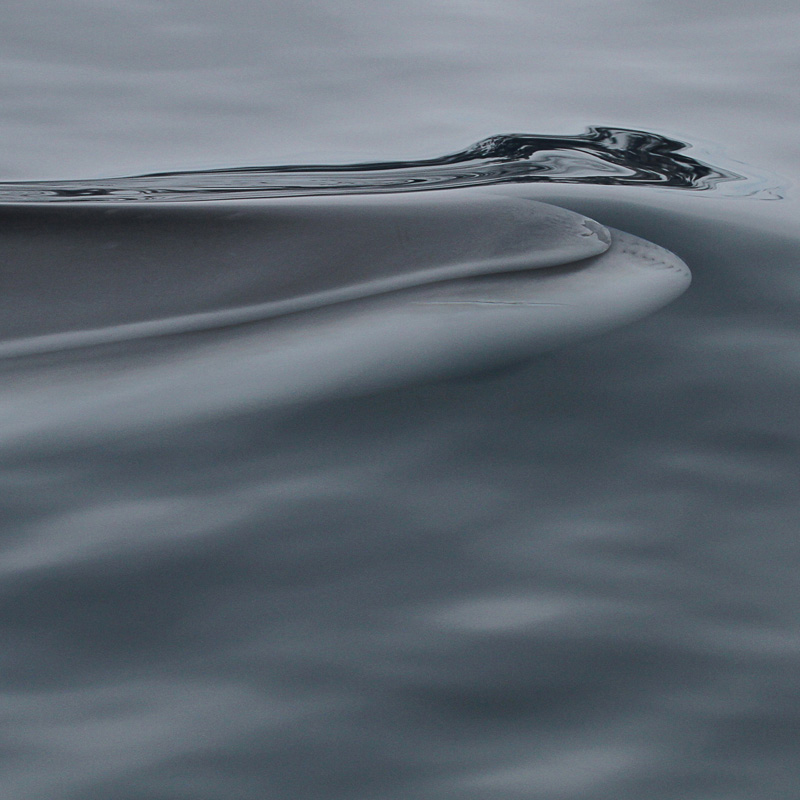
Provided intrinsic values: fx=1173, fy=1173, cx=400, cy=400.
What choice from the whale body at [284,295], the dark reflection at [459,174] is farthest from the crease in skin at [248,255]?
the dark reflection at [459,174]

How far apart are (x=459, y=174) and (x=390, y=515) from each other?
1.23m

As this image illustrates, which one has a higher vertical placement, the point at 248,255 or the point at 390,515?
the point at 248,255

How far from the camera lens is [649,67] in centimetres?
289

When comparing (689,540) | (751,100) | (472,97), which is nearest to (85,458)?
(689,540)

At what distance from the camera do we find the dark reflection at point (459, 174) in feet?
6.50

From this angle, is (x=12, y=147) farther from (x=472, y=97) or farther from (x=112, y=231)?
(x=472, y=97)

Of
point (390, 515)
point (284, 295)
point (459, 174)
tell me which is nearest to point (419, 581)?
point (390, 515)

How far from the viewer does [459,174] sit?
84.4 inches

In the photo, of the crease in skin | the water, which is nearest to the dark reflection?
the water

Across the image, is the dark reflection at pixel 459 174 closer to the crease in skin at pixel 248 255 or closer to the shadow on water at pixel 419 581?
the crease in skin at pixel 248 255

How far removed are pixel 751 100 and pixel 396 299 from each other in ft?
4.81

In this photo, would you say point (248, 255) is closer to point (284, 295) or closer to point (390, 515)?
point (284, 295)

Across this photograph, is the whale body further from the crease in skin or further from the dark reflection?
the dark reflection

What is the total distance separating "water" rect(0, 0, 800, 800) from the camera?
76 centimetres
